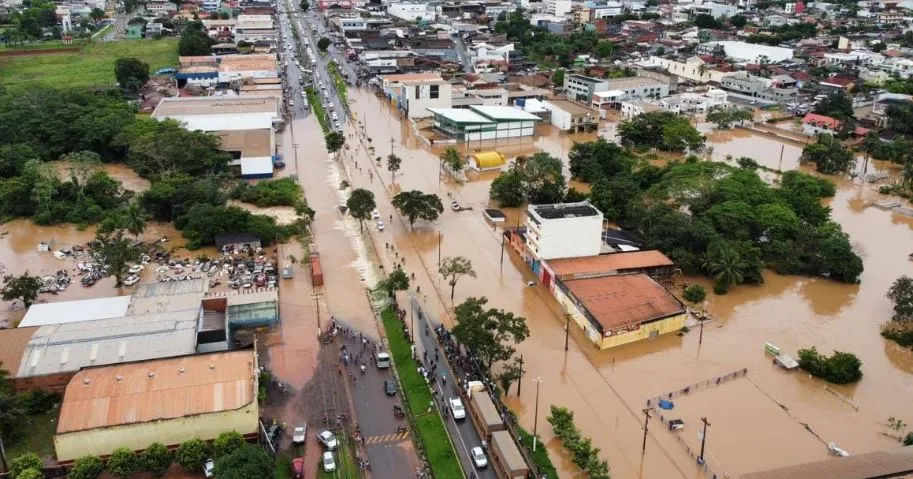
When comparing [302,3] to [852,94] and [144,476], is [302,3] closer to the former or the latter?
[852,94]

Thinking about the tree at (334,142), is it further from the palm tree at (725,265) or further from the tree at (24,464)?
the tree at (24,464)

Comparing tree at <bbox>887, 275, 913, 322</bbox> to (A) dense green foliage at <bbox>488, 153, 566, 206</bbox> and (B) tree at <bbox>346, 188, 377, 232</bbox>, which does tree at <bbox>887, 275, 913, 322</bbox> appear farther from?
(B) tree at <bbox>346, 188, 377, 232</bbox>

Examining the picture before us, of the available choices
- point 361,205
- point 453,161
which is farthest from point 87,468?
point 453,161

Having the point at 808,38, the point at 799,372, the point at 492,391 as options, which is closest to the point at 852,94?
the point at 808,38

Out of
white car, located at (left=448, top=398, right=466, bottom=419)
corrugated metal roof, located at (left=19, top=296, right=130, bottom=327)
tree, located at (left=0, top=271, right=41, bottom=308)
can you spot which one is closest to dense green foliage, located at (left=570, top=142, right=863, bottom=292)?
white car, located at (left=448, top=398, right=466, bottom=419)

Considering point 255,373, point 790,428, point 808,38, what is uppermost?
point 808,38

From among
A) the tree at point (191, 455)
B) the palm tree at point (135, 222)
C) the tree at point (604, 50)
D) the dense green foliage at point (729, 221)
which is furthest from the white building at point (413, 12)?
the tree at point (191, 455)
